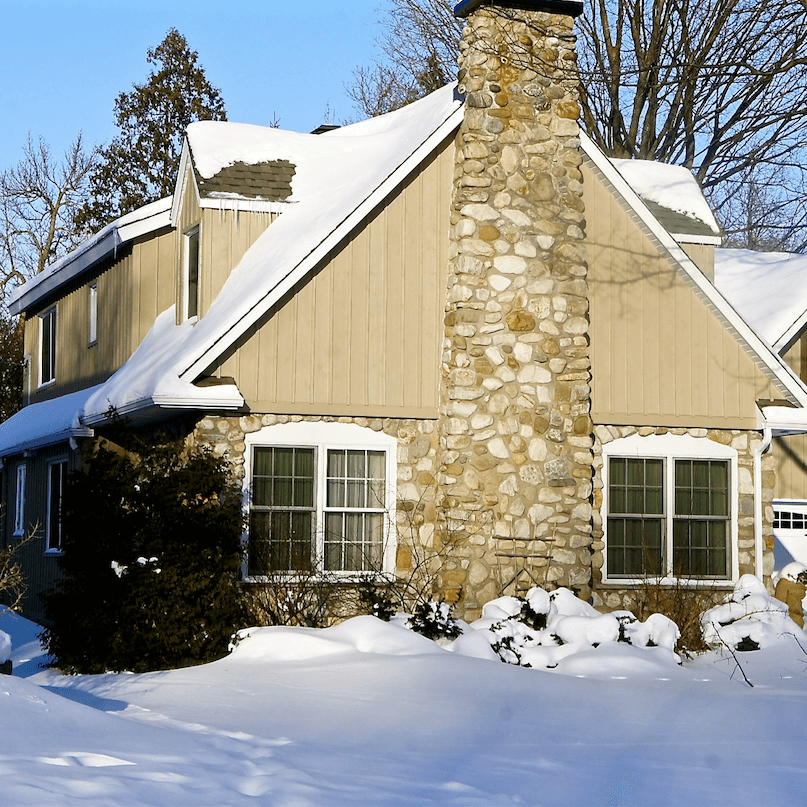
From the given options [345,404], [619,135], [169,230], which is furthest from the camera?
[619,135]

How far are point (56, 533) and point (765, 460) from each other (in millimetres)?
10187

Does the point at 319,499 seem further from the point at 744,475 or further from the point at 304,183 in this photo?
the point at 744,475

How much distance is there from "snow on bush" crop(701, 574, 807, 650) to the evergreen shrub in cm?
473

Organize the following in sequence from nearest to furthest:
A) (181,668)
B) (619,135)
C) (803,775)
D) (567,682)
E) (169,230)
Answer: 1. (803,775)
2. (567,682)
3. (181,668)
4. (169,230)
5. (619,135)

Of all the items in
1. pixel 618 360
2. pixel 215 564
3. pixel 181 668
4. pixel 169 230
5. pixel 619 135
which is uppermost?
pixel 619 135

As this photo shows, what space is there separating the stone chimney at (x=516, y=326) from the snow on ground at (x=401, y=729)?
2329 millimetres

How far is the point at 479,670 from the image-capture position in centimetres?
1007

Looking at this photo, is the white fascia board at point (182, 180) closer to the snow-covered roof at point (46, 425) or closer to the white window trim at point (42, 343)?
the snow-covered roof at point (46, 425)

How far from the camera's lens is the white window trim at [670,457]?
46.3 ft

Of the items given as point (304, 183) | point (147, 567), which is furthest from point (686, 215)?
point (147, 567)

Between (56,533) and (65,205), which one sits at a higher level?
(65,205)

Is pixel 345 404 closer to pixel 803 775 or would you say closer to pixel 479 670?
pixel 479 670

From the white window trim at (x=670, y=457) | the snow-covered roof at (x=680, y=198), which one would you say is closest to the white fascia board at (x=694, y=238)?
the snow-covered roof at (x=680, y=198)

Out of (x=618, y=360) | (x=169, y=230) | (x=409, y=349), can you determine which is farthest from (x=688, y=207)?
(x=169, y=230)
